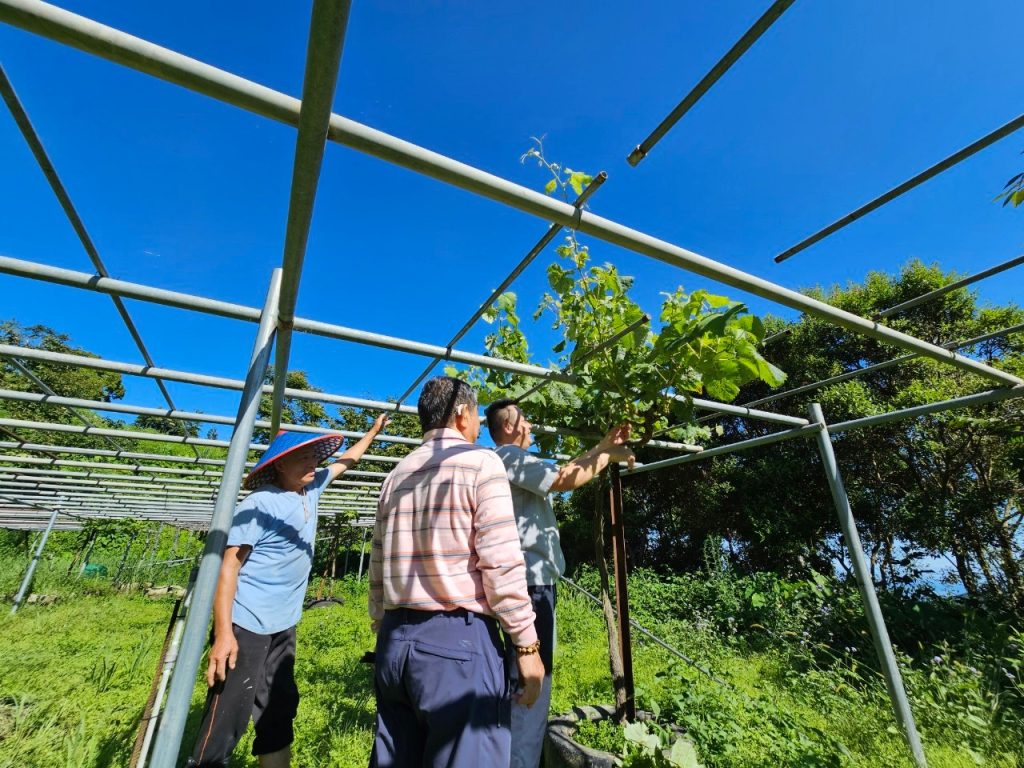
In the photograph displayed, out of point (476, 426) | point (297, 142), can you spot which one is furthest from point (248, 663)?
point (297, 142)

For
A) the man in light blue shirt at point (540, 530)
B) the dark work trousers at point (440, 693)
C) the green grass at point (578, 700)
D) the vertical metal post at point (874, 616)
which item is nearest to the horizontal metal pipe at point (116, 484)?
the green grass at point (578, 700)

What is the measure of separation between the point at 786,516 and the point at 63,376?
2691 centimetres

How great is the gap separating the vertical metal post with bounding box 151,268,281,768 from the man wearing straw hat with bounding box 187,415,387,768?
25.4 inches

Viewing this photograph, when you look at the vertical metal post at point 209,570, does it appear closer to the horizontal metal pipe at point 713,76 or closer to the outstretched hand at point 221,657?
the outstretched hand at point 221,657

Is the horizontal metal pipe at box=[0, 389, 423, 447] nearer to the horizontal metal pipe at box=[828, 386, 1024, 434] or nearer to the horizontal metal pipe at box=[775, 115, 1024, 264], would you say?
the horizontal metal pipe at box=[775, 115, 1024, 264]

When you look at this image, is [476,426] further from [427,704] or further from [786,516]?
[786,516]

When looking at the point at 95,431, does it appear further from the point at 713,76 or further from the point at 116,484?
the point at 713,76

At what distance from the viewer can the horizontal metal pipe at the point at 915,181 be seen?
1.41 metres

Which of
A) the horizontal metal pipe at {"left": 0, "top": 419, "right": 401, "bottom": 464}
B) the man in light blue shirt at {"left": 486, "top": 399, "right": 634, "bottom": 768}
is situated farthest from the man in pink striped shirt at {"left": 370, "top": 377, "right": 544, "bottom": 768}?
the horizontal metal pipe at {"left": 0, "top": 419, "right": 401, "bottom": 464}

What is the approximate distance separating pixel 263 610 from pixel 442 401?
1.49 metres

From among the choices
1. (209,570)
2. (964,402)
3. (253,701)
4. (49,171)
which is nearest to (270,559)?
(253,701)

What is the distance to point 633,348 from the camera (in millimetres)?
2670

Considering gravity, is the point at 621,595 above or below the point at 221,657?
above

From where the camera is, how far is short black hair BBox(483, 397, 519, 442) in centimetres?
274
